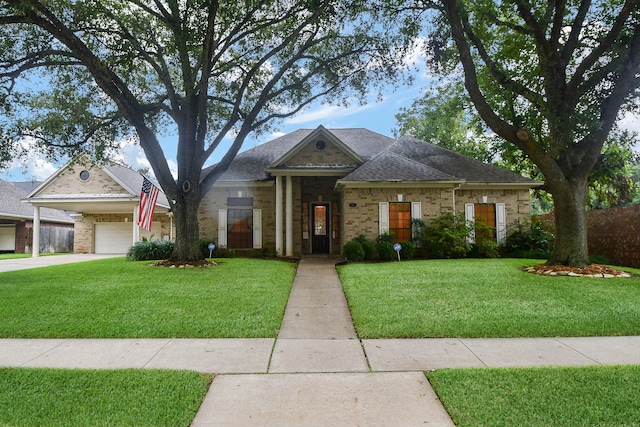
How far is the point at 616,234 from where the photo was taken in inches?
505

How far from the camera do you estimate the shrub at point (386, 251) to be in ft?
43.4

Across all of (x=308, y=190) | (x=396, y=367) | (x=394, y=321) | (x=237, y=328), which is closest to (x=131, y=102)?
(x=308, y=190)

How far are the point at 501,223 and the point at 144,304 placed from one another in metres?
13.7

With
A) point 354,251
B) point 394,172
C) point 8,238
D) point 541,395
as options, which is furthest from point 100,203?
point 541,395

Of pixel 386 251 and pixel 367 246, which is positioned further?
pixel 367 246

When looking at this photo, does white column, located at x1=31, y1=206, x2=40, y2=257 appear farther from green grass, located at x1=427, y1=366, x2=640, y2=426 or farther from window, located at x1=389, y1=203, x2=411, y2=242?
green grass, located at x1=427, y1=366, x2=640, y2=426

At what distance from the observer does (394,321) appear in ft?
18.7

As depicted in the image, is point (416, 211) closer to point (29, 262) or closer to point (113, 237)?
point (29, 262)

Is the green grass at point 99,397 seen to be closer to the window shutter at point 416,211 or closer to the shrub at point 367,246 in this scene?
the shrub at point 367,246

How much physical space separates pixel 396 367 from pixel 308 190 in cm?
1305

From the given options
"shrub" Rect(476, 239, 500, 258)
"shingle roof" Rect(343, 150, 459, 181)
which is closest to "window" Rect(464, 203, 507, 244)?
"shrub" Rect(476, 239, 500, 258)

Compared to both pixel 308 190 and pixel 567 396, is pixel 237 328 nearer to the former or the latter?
pixel 567 396

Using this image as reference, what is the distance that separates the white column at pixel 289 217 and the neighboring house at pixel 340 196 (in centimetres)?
4

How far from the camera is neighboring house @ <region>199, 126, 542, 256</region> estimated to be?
46.1 feet
